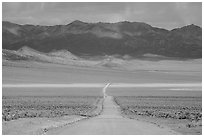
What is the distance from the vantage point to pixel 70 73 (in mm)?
118000

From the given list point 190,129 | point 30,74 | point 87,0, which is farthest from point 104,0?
point 30,74

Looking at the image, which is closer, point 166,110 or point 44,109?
point 44,109

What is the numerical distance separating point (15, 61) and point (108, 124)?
11450 cm

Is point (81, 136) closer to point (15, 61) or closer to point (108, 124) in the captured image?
point (108, 124)

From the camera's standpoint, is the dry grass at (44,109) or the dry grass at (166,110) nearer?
the dry grass at (44,109)

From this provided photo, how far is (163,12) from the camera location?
22969 millimetres

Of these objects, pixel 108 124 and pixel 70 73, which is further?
pixel 70 73

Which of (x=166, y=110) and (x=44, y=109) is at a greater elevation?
(x=166, y=110)

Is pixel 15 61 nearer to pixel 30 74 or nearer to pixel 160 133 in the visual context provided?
pixel 30 74

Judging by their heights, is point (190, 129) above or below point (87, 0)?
below

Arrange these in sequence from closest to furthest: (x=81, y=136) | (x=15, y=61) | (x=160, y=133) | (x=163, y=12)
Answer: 1. (x=81, y=136)
2. (x=160, y=133)
3. (x=163, y=12)
4. (x=15, y=61)

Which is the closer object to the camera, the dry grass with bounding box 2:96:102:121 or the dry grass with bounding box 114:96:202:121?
the dry grass with bounding box 2:96:102:121

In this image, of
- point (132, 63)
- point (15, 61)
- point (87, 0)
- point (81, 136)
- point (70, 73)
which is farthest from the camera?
point (132, 63)

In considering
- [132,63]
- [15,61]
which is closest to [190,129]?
[15,61]
